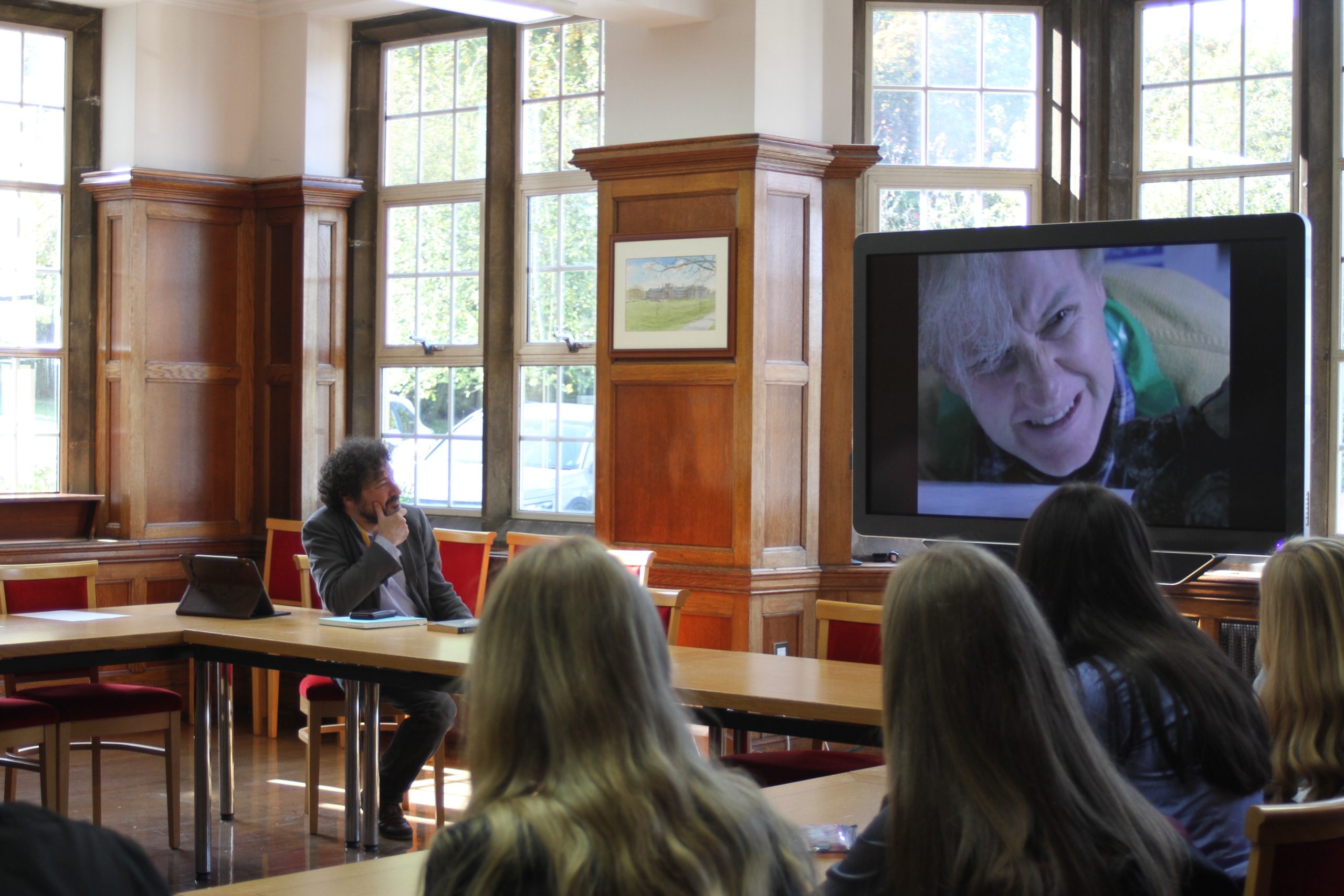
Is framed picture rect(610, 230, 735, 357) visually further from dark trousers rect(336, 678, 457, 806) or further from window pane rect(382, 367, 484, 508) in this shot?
dark trousers rect(336, 678, 457, 806)

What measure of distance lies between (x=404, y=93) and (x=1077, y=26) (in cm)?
329

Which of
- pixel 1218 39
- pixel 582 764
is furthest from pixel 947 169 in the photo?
pixel 582 764

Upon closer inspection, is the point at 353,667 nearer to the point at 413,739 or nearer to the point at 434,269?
the point at 413,739

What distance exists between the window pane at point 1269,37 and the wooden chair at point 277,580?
14.9ft

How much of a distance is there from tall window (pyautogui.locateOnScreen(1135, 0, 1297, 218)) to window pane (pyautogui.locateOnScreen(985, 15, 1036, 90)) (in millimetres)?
440

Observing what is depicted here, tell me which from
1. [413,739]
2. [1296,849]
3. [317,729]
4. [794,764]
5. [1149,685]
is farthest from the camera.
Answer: [317,729]

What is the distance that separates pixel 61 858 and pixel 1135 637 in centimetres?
162

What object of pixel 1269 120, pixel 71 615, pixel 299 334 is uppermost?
pixel 1269 120

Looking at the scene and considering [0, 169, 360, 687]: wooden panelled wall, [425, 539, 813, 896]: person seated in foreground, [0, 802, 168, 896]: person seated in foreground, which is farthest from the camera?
[0, 169, 360, 687]: wooden panelled wall

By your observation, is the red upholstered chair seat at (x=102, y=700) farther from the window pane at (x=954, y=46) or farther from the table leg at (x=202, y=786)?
the window pane at (x=954, y=46)

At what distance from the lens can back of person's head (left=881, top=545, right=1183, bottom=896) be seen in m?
1.66

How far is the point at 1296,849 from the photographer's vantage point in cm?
182

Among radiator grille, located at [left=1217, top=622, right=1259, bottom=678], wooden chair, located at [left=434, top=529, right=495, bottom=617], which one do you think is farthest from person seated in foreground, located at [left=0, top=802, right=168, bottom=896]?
wooden chair, located at [left=434, top=529, right=495, bottom=617]

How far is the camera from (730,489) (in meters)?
5.84
